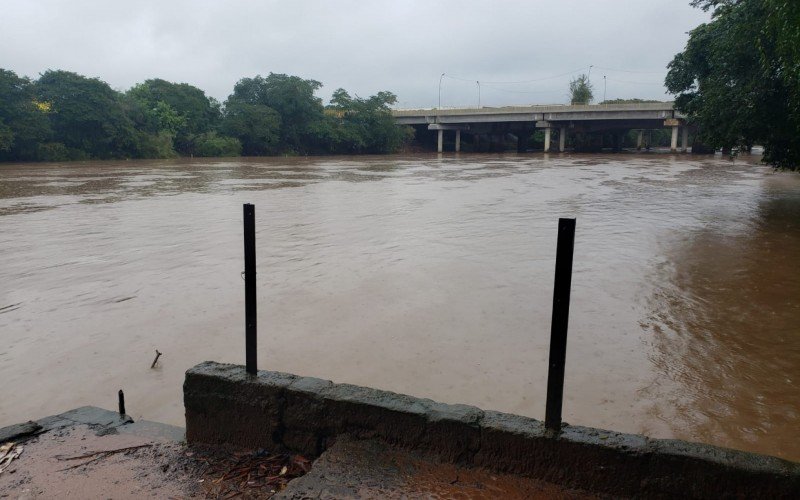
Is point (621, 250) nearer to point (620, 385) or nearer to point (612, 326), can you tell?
point (612, 326)

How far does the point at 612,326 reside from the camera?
6465mm

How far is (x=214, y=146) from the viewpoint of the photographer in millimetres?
56656

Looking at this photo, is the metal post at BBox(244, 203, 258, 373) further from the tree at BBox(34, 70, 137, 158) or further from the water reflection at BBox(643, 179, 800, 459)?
the tree at BBox(34, 70, 137, 158)

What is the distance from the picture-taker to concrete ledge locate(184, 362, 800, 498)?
2.80 meters

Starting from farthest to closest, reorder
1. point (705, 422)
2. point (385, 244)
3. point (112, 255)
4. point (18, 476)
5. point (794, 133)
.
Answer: point (794, 133) → point (385, 244) → point (112, 255) → point (705, 422) → point (18, 476)

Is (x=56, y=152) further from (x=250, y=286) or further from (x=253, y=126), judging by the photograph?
(x=250, y=286)

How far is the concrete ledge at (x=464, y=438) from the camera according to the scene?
2801 mm

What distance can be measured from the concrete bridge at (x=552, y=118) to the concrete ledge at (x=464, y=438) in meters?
63.0

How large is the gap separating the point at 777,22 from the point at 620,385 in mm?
7251

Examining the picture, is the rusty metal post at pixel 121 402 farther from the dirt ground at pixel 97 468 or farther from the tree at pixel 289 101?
the tree at pixel 289 101

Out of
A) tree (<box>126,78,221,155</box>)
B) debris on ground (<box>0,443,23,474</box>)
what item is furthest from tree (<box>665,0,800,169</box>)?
tree (<box>126,78,221,155</box>)

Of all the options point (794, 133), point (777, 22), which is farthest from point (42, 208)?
point (794, 133)

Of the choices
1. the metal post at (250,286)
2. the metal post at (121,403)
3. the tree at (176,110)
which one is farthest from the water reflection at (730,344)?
the tree at (176,110)

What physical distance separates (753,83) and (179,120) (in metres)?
53.8
